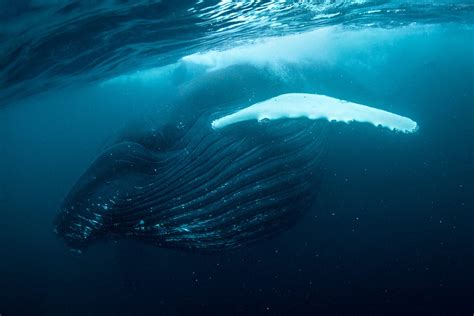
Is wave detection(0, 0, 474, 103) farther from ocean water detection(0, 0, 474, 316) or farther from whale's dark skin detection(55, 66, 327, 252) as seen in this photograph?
whale's dark skin detection(55, 66, 327, 252)

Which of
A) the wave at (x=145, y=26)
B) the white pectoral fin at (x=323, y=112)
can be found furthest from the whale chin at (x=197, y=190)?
the wave at (x=145, y=26)

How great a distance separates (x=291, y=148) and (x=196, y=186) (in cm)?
193

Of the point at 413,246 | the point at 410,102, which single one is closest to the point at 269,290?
the point at 413,246

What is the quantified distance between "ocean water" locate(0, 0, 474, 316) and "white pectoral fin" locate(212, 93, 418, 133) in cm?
66

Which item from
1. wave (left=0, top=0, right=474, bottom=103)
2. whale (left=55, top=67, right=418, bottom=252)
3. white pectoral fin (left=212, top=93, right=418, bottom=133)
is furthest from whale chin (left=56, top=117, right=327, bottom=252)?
wave (left=0, top=0, right=474, bottom=103)

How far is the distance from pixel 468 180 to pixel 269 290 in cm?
1501

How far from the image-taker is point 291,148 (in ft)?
20.6

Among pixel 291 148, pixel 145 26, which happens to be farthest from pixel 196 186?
pixel 145 26

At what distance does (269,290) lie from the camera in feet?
58.3

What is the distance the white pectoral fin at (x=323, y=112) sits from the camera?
15.8 ft

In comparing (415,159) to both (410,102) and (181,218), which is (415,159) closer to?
(410,102)

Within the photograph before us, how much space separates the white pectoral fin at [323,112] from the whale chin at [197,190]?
2.08 ft

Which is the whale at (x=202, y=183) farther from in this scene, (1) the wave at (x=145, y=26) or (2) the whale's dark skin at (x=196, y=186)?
(1) the wave at (x=145, y=26)

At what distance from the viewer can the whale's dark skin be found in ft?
18.7
